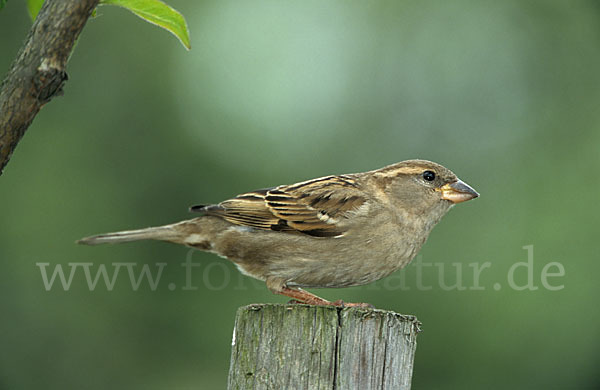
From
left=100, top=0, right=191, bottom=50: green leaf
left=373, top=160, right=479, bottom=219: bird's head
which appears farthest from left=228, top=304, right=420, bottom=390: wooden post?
left=373, top=160, right=479, bottom=219: bird's head

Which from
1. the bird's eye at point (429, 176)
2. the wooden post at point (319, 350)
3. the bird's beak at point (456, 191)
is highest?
the bird's eye at point (429, 176)

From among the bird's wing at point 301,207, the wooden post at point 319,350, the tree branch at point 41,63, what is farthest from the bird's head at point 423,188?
the tree branch at point 41,63

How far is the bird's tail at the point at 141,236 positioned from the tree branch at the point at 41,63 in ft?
9.59

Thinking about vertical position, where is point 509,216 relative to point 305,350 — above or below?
above

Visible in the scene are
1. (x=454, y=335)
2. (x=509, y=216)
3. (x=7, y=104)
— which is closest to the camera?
(x=7, y=104)

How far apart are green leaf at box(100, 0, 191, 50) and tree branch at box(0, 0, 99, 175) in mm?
321

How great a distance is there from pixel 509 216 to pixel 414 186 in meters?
3.99

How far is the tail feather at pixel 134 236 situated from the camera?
4.65m

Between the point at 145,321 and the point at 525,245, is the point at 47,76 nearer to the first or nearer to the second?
the point at 525,245

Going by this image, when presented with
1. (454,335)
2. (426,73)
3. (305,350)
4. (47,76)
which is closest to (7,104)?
(47,76)

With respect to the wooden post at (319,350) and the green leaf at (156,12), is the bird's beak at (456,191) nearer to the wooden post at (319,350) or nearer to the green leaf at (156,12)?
the wooden post at (319,350)

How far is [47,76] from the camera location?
174 cm

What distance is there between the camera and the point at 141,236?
16.4 ft

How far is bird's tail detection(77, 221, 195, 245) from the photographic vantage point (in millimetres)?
4680
